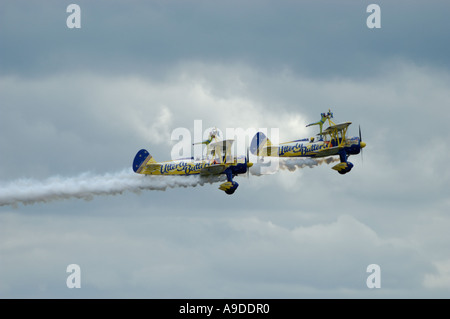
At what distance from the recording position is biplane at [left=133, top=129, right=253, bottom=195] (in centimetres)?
7919

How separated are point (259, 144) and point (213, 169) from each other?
6.98 metres

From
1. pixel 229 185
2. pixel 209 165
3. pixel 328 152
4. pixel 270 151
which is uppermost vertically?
pixel 270 151

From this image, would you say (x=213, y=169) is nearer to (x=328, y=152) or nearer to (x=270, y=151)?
(x=270, y=151)

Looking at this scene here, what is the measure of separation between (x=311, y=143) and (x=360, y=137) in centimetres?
362

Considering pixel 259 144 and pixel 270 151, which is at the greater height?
pixel 259 144

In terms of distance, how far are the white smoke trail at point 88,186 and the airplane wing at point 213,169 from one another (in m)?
0.55

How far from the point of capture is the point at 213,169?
260 feet

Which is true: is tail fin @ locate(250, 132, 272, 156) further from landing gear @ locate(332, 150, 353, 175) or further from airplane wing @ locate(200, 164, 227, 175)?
airplane wing @ locate(200, 164, 227, 175)

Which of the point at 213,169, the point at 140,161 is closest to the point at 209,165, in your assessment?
the point at 213,169

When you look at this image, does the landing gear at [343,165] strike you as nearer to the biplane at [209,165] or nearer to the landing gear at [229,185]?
the biplane at [209,165]

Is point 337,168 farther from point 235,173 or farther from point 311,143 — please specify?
point 235,173

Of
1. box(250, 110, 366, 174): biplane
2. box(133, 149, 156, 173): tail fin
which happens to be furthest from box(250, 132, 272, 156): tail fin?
box(133, 149, 156, 173): tail fin

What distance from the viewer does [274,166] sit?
278ft
